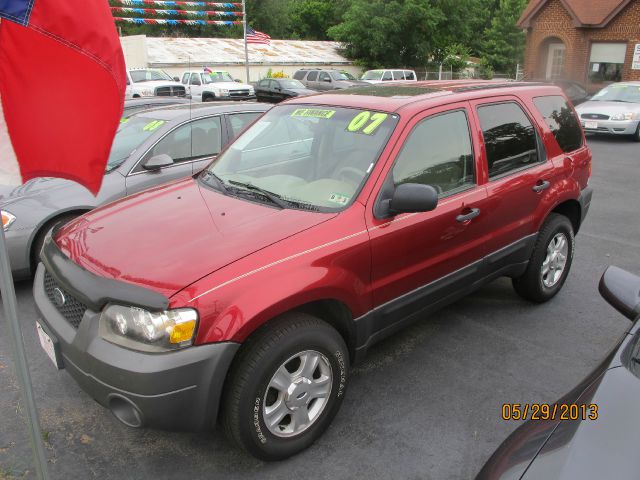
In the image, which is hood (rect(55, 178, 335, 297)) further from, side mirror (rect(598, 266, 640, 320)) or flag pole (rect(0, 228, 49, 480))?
side mirror (rect(598, 266, 640, 320))

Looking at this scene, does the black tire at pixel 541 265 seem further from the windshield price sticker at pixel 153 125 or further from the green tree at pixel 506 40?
the green tree at pixel 506 40

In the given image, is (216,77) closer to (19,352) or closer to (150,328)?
(150,328)

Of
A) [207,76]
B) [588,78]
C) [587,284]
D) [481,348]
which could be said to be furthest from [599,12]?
[481,348]

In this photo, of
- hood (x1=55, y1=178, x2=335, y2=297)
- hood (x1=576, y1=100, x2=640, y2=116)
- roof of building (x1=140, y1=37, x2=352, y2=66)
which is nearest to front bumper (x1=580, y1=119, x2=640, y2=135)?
hood (x1=576, y1=100, x2=640, y2=116)

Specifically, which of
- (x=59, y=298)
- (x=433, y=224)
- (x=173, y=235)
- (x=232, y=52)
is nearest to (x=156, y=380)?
(x=173, y=235)

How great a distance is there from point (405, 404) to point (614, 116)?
44.7ft

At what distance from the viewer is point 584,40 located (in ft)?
90.5

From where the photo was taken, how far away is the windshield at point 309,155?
3213 millimetres

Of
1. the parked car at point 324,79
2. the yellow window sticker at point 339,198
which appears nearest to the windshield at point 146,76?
the parked car at point 324,79

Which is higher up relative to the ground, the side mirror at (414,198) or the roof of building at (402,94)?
the roof of building at (402,94)

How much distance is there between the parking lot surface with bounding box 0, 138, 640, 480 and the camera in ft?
9.34

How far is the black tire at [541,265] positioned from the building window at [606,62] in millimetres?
26409

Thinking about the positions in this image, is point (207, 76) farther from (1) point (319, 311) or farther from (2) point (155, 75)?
(1) point (319, 311)

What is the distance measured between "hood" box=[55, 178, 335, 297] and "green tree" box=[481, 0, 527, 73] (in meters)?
37.9
